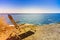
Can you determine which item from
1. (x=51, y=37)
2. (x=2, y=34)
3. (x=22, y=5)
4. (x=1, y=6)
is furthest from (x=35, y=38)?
(x=22, y=5)

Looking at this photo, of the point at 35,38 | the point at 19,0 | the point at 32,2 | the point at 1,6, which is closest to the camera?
the point at 35,38

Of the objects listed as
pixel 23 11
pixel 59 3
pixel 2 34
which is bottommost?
pixel 2 34

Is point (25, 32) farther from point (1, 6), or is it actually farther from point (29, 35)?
point (1, 6)

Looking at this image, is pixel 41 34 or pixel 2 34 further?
pixel 2 34

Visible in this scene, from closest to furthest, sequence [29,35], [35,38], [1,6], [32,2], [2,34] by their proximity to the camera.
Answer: [35,38] → [29,35] → [2,34] → [1,6] → [32,2]

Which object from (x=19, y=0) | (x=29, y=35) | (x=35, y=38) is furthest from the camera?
(x=19, y=0)

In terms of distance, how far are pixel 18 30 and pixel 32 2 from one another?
7.47ft

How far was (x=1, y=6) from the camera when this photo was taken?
137 inches

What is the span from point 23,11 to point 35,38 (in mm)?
2367

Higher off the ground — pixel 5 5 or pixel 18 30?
pixel 5 5

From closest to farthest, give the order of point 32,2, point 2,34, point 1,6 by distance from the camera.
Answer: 1. point 2,34
2. point 1,6
3. point 32,2

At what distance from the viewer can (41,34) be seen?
2.21 meters

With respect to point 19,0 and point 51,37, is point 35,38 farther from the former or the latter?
point 19,0

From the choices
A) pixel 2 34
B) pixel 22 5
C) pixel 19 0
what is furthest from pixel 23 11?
pixel 2 34
